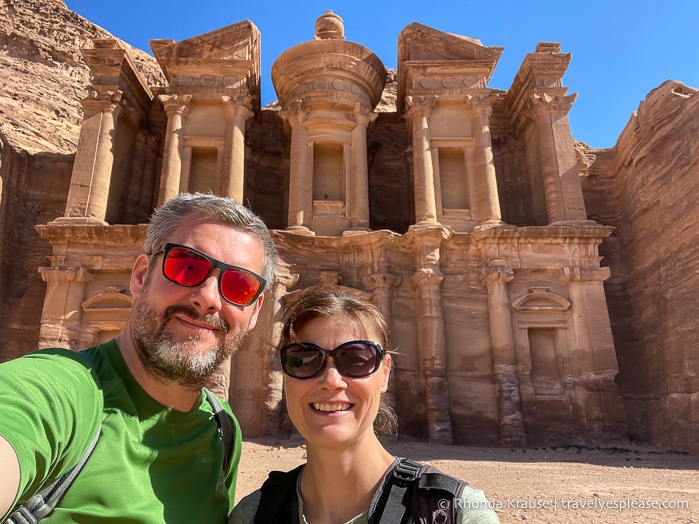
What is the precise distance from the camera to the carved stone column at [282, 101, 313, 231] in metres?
16.6

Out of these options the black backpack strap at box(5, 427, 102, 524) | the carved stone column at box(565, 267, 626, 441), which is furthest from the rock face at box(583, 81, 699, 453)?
the black backpack strap at box(5, 427, 102, 524)

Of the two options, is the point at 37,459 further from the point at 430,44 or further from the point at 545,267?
the point at 430,44

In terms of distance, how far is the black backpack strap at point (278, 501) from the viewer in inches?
83.9

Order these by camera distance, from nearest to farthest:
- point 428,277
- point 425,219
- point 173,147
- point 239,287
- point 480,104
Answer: point 239,287, point 428,277, point 425,219, point 173,147, point 480,104

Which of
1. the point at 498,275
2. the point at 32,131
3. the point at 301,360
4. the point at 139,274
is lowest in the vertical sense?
the point at 301,360

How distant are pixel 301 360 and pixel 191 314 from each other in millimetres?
603

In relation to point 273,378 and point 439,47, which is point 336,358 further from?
point 439,47

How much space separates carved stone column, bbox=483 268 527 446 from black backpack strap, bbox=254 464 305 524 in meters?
12.6

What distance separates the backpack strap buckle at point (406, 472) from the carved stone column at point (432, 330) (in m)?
12.0

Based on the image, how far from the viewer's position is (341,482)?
2.25 m

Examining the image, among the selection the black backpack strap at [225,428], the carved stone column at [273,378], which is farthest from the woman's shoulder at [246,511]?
the carved stone column at [273,378]

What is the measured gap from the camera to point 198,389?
2541 millimetres

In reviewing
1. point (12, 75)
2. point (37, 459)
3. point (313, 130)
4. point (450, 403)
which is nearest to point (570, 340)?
point (450, 403)

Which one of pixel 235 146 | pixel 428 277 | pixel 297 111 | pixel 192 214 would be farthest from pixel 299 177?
pixel 192 214
